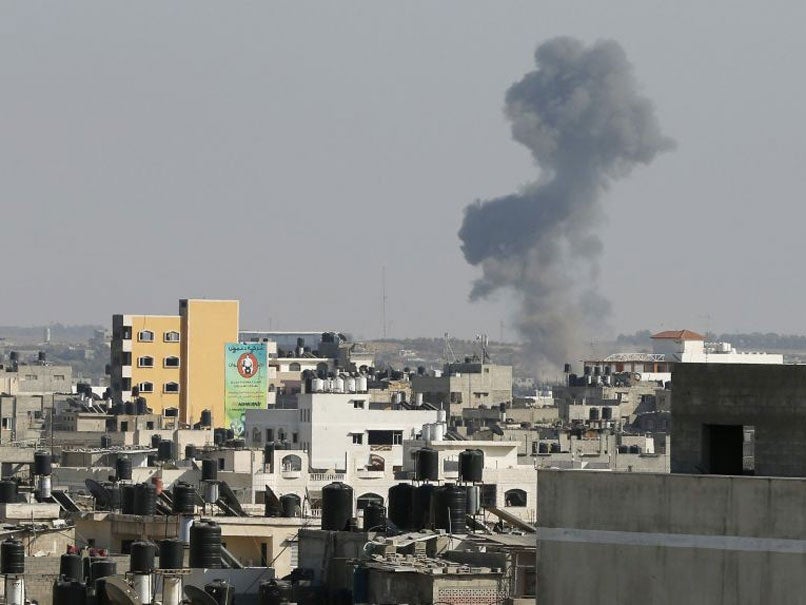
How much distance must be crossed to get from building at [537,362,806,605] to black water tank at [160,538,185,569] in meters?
23.6

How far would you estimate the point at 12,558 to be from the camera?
148ft

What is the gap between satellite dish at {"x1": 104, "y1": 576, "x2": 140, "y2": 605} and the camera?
133ft

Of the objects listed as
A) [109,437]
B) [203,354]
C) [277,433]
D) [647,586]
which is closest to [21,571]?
[647,586]

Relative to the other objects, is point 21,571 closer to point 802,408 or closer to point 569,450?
point 802,408

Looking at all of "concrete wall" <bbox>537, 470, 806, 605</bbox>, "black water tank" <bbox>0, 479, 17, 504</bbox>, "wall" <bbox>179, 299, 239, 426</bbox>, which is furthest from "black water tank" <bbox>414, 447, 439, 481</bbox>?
"wall" <bbox>179, 299, 239, 426</bbox>

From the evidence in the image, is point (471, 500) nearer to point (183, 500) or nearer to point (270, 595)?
point (183, 500)

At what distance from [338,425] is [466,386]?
6396 centimetres

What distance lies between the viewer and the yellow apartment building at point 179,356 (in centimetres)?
15050

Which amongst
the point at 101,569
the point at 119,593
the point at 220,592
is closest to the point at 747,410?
the point at 119,593

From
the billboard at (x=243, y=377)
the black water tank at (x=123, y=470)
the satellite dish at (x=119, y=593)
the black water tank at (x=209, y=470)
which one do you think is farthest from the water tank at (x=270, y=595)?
the billboard at (x=243, y=377)

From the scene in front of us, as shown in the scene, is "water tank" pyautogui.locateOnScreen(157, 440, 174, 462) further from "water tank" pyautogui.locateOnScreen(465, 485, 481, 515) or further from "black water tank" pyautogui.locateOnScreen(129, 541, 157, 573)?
"black water tank" pyautogui.locateOnScreen(129, 541, 157, 573)

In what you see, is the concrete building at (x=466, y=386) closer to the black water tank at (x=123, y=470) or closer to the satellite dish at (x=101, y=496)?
the black water tank at (x=123, y=470)

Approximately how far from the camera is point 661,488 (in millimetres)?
20531

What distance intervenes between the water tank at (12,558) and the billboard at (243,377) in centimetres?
9225
